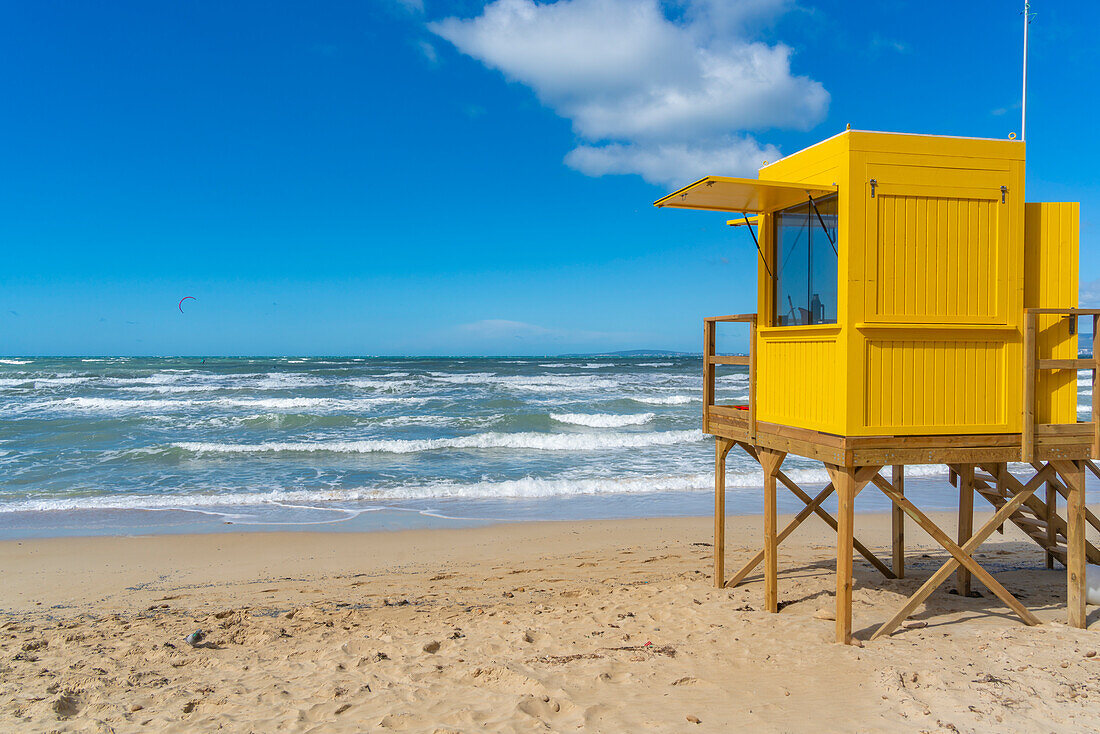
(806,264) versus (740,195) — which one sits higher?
(740,195)

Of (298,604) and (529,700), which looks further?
(298,604)

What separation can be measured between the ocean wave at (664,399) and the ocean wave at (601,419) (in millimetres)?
4927

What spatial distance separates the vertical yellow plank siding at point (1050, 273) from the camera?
18.8ft

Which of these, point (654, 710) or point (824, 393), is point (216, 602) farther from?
point (824, 393)

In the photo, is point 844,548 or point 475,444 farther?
point 475,444

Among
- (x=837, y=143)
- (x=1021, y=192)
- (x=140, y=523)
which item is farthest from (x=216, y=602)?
(x=1021, y=192)

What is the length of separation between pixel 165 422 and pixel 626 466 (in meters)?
17.1

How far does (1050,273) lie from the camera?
5773 millimetres

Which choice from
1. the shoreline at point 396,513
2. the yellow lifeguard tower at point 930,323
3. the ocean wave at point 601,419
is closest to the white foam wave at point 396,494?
the shoreline at point 396,513

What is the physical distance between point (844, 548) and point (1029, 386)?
1.92 metres

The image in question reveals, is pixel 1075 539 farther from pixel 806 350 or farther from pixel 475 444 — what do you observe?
pixel 475 444

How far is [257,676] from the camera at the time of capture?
5242 mm

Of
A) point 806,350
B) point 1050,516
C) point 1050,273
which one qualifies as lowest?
point 1050,516

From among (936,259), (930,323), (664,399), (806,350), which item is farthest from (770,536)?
(664,399)
